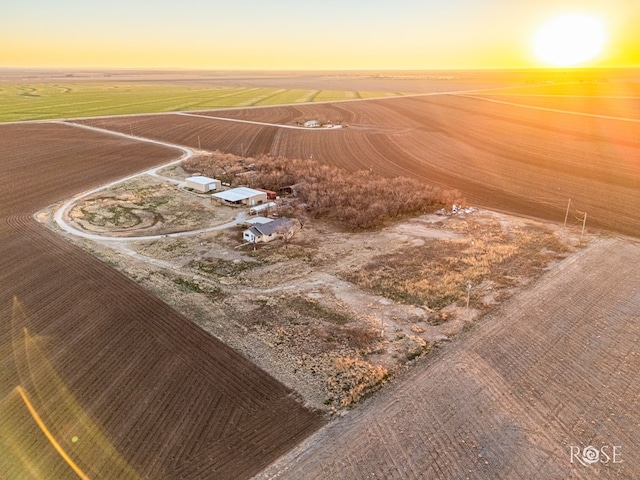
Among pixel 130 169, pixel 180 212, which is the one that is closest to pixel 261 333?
pixel 180 212

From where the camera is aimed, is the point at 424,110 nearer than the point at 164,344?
No

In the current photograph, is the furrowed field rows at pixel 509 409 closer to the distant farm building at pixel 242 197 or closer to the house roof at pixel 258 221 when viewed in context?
the house roof at pixel 258 221

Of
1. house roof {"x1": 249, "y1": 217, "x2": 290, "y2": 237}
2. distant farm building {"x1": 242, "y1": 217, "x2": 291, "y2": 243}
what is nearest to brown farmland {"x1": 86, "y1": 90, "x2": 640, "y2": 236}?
house roof {"x1": 249, "y1": 217, "x2": 290, "y2": 237}

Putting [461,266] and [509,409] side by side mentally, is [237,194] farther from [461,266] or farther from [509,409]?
[509,409]

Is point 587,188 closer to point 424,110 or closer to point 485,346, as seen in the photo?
point 485,346

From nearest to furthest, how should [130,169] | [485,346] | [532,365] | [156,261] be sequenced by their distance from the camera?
[532,365], [485,346], [156,261], [130,169]

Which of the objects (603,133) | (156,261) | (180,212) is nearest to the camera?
(156,261)

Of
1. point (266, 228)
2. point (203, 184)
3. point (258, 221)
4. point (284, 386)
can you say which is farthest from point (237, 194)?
point (284, 386)

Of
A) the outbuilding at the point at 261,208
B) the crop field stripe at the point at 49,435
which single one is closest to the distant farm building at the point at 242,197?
the outbuilding at the point at 261,208
